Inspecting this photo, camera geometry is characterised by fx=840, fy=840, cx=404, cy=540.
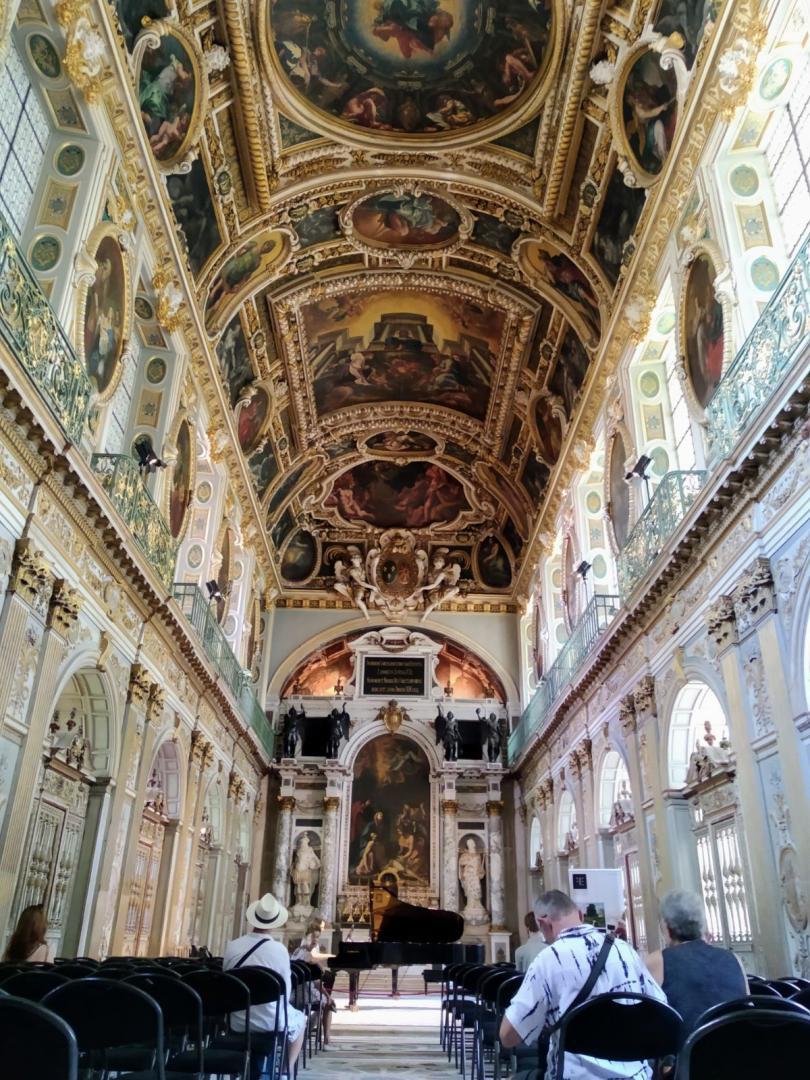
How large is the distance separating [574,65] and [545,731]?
14.0 m

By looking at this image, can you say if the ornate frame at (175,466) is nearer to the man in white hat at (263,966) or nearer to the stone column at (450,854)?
the man in white hat at (263,966)

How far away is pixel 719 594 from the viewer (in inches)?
398

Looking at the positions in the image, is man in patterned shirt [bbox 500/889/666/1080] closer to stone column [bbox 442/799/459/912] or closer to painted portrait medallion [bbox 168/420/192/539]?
painted portrait medallion [bbox 168/420/192/539]

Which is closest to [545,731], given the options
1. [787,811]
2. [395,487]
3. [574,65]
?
[395,487]

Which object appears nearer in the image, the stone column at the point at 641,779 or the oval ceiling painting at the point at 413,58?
the stone column at the point at 641,779

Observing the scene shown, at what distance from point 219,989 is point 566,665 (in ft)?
47.8

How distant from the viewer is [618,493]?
1492 cm

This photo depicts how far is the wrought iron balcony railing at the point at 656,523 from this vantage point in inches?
445

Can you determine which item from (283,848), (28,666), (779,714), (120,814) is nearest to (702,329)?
(779,714)

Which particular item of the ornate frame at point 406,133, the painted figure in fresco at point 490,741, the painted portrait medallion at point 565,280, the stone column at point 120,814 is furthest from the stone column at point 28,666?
the painted figure in fresco at point 490,741

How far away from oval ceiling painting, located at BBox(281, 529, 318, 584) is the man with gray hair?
22373 mm

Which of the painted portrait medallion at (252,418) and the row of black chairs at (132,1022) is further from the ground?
the painted portrait medallion at (252,418)

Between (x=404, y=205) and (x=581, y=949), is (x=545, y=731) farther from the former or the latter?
(x=581, y=949)

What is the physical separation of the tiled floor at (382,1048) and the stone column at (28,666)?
359cm
